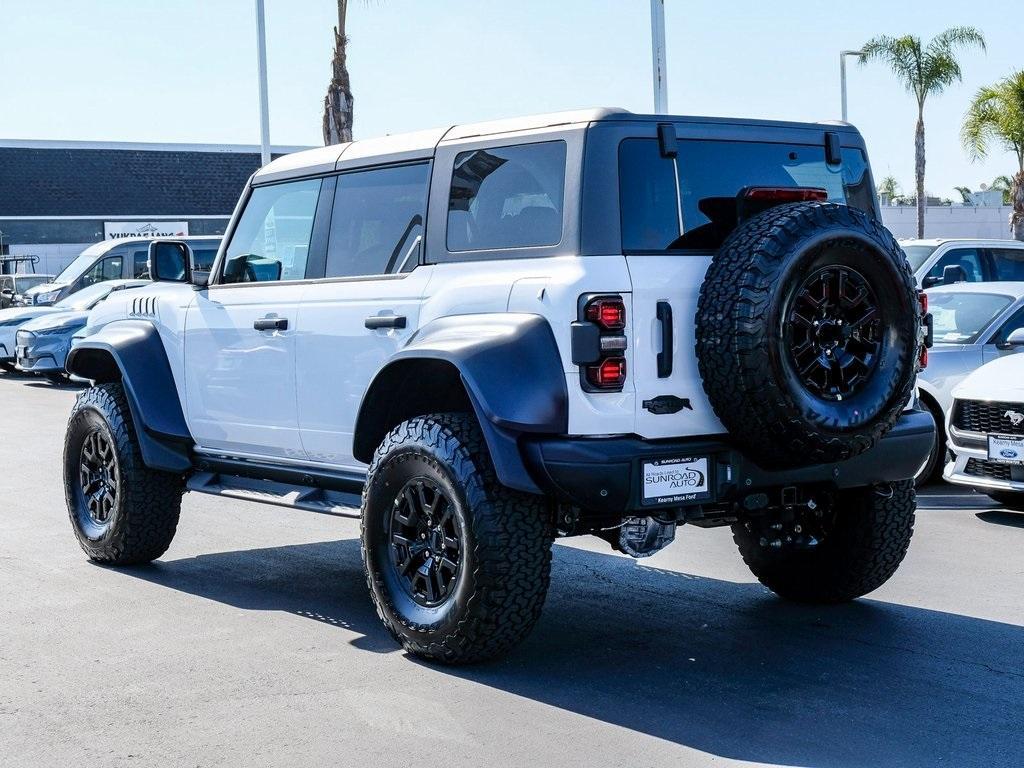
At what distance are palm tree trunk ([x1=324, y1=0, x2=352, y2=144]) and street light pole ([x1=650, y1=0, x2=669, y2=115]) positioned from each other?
11015mm

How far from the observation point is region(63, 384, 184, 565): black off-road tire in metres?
7.59

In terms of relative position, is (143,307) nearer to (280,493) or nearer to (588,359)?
(280,493)

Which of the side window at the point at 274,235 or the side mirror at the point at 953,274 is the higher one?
the side window at the point at 274,235

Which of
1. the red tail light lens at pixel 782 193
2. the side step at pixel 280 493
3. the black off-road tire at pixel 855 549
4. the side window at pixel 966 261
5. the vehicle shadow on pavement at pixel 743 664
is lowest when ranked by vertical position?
the vehicle shadow on pavement at pixel 743 664

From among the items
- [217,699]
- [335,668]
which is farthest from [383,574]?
[217,699]

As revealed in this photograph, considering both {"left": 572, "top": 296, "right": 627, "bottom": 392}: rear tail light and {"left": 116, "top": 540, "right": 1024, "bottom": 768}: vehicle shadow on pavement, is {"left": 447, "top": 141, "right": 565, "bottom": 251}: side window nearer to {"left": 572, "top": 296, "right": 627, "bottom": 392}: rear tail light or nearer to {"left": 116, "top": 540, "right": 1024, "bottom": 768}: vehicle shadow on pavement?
{"left": 572, "top": 296, "right": 627, "bottom": 392}: rear tail light

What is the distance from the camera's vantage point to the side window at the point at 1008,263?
1551 centimetres

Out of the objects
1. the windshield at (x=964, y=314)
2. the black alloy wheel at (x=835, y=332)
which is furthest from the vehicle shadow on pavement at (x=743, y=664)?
the windshield at (x=964, y=314)

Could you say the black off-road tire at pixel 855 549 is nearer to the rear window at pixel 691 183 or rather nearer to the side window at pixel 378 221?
the rear window at pixel 691 183

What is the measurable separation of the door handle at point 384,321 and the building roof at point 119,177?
139 ft

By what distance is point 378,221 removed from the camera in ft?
21.4

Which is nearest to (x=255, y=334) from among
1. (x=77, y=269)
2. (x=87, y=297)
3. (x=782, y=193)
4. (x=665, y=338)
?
(x=665, y=338)

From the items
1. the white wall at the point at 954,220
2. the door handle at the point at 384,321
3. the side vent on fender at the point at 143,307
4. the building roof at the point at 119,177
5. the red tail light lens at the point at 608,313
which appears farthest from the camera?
the white wall at the point at 954,220

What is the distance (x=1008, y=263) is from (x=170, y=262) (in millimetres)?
10914
